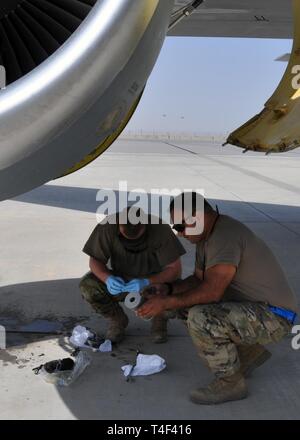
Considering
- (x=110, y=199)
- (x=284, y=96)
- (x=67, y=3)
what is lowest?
(x=110, y=199)

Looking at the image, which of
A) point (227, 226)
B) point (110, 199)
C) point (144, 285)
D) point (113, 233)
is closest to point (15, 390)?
point (144, 285)

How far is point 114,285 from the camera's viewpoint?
3.53 m

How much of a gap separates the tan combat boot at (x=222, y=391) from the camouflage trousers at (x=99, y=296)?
99cm

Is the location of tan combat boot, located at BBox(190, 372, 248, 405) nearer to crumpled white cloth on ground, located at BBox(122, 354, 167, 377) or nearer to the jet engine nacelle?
crumpled white cloth on ground, located at BBox(122, 354, 167, 377)

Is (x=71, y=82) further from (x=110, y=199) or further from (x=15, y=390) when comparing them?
(x=110, y=199)

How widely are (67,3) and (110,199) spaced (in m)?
8.90

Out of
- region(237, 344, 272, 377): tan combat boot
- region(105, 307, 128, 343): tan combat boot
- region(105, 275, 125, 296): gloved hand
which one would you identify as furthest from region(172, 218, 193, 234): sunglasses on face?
region(105, 307, 128, 343): tan combat boot

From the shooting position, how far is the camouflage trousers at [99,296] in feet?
12.4

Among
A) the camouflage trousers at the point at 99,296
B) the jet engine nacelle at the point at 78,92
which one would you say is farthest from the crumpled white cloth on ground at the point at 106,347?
the jet engine nacelle at the point at 78,92

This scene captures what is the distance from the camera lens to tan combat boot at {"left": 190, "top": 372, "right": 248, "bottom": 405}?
2.98 meters

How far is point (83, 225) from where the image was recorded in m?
7.73

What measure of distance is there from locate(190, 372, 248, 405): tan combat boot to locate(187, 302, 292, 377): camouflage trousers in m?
0.04

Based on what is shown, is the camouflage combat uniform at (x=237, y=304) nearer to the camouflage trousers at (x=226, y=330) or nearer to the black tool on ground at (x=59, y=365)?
the camouflage trousers at (x=226, y=330)

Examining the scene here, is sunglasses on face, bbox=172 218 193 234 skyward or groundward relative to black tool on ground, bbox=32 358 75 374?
skyward
